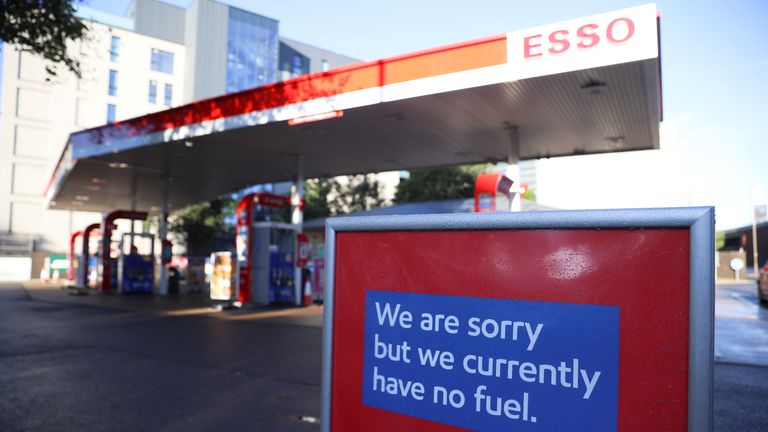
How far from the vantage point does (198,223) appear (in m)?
36.1

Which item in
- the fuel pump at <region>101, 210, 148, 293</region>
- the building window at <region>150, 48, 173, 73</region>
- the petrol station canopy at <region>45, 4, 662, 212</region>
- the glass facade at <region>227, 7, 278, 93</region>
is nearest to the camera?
the petrol station canopy at <region>45, 4, 662, 212</region>

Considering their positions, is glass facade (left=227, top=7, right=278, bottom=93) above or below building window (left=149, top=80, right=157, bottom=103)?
above

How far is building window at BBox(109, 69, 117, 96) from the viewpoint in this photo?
47.7 m

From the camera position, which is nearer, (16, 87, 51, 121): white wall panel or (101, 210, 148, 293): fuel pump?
(101, 210, 148, 293): fuel pump

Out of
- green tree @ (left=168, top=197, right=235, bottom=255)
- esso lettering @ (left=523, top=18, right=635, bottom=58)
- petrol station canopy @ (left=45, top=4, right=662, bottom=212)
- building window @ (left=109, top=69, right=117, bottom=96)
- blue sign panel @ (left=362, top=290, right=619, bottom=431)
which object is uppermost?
building window @ (left=109, top=69, right=117, bottom=96)

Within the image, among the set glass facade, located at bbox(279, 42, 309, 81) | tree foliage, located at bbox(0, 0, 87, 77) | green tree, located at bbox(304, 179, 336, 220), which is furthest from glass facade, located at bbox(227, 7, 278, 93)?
tree foliage, located at bbox(0, 0, 87, 77)

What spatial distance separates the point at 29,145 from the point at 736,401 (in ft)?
162

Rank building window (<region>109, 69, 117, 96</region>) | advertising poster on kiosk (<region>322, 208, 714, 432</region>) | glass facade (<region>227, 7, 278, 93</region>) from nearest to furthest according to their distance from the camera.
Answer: advertising poster on kiosk (<region>322, 208, 714, 432</region>), building window (<region>109, 69, 117, 96</region>), glass facade (<region>227, 7, 278, 93</region>)

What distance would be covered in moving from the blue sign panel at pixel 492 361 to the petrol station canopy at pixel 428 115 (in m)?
8.56

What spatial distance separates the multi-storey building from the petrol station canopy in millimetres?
20993

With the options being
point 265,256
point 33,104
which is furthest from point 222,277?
point 33,104

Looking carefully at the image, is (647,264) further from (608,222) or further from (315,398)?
(315,398)

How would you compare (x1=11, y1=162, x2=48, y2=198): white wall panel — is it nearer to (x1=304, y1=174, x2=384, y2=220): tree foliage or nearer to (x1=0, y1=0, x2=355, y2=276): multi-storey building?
(x1=0, y1=0, x2=355, y2=276): multi-storey building

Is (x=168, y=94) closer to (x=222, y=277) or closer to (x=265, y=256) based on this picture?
(x=222, y=277)
